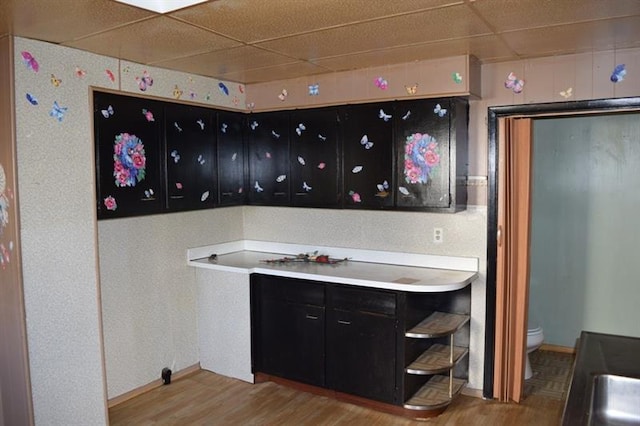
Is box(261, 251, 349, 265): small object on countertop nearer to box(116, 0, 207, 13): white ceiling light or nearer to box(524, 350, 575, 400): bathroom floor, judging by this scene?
box(524, 350, 575, 400): bathroom floor

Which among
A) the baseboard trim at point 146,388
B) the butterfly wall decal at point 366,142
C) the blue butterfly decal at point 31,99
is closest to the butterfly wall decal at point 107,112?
the blue butterfly decal at point 31,99

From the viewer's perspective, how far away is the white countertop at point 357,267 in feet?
11.0

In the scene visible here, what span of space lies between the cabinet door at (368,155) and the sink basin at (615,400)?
200 centimetres

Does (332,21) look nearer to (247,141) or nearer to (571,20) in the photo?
(571,20)

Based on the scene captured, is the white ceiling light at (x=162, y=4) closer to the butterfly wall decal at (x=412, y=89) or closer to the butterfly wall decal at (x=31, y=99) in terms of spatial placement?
the butterfly wall decal at (x=31, y=99)

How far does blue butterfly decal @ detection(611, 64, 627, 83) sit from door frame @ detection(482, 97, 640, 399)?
0.53 feet

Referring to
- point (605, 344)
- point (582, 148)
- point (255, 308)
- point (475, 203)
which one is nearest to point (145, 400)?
point (255, 308)

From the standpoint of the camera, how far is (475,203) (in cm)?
360

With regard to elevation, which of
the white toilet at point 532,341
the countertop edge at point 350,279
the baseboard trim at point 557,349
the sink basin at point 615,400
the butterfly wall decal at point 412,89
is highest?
the butterfly wall decal at point 412,89

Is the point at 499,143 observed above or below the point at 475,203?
above

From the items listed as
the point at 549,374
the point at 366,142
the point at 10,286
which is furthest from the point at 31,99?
the point at 549,374

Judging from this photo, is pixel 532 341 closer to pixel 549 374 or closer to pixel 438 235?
pixel 549 374

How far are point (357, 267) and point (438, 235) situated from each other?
1.99 feet

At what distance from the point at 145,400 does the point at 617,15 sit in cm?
356
